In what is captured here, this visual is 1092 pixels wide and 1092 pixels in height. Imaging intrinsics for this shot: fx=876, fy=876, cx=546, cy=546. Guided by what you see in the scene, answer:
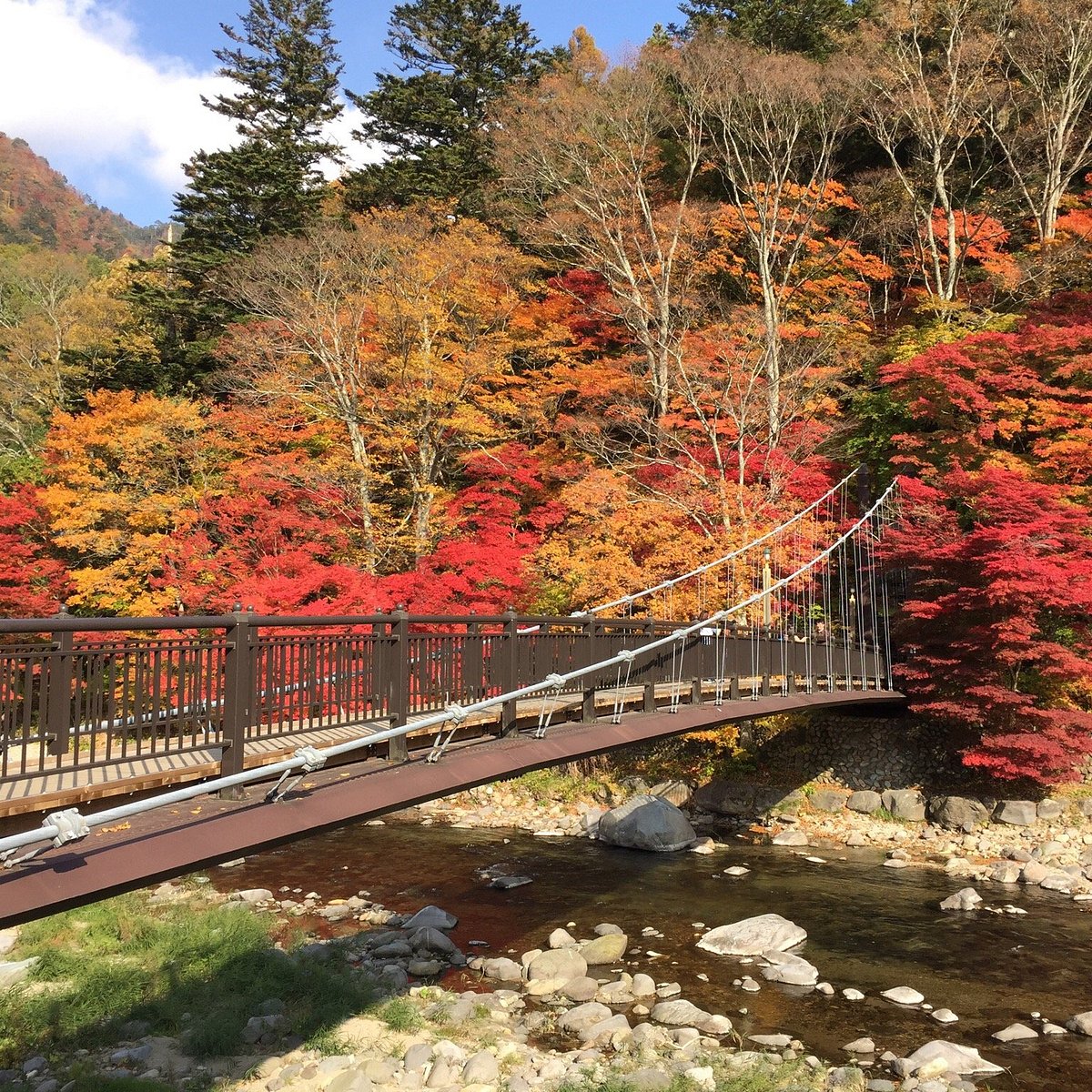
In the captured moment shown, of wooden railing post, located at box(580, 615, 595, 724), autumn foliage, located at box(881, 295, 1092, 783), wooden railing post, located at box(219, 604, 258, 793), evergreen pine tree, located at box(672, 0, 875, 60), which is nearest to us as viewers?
wooden railing post, located at box(219, 604, 258, 793)

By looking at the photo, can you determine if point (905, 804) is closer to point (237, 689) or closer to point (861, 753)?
point (861, 753)

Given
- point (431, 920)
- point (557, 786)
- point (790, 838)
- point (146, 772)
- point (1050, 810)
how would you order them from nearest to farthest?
point (146, 772)
point (431, 920)
point (1050, 810)
point (790, 838)
point (557, 786)

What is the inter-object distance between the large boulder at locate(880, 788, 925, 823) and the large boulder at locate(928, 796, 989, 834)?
0.25 meters

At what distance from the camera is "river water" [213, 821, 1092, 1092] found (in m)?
7.49

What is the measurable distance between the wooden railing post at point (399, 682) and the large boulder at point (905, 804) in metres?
10.2

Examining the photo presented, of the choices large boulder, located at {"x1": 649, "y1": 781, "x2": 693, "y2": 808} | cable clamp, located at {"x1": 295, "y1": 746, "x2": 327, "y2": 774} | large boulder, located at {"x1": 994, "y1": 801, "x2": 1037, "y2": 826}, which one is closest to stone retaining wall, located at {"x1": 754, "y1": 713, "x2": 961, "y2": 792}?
large boulder, located at {"x1": 994, "y1": 801, "x2": 1037, "y2": 826}

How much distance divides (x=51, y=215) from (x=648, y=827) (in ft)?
269

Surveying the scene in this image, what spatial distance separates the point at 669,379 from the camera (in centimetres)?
1931

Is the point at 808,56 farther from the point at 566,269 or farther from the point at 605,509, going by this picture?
the point at 605,509

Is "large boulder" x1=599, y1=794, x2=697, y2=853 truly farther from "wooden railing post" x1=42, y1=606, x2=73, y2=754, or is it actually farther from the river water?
"wooden railing post" x1=42, y1=606, x2=73, y2=754

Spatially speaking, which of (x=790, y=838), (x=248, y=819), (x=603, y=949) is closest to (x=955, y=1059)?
(x=603, y=949)

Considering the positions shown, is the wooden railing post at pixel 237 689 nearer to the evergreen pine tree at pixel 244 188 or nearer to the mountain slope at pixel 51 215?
the evergreen pine tree at pixel 244 188

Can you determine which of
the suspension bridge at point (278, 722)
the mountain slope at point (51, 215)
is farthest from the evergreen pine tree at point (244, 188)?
the mountain slope at point (51, 215)

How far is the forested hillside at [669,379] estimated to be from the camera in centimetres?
1448
